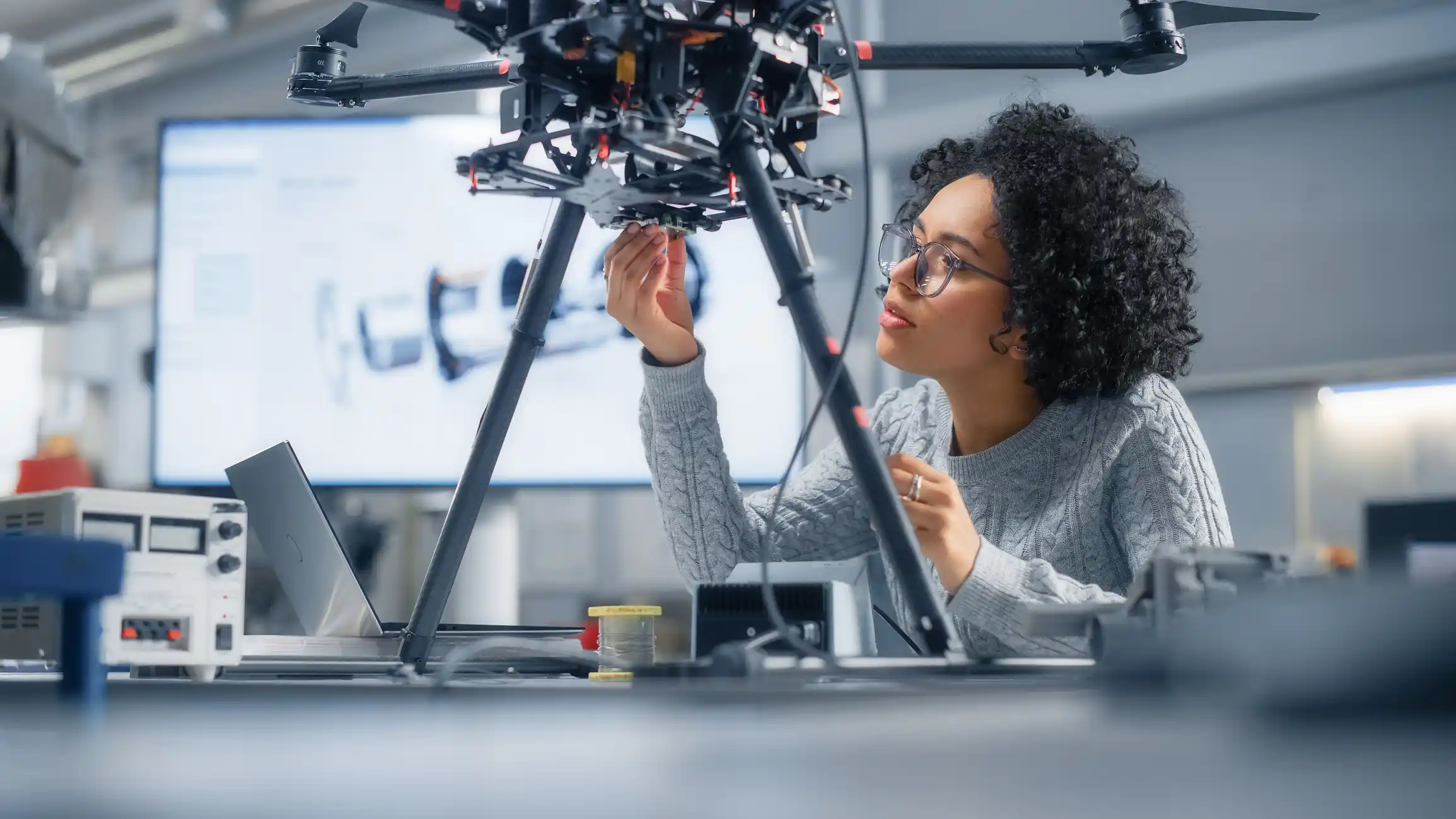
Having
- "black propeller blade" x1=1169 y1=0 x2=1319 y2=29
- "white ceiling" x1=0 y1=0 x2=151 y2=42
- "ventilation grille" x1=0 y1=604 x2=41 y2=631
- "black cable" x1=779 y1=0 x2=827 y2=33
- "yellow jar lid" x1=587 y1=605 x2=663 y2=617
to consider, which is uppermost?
"white ceiling" x1=0 y1=0 x2=151 y2=42

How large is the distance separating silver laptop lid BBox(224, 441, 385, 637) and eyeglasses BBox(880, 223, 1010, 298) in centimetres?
62

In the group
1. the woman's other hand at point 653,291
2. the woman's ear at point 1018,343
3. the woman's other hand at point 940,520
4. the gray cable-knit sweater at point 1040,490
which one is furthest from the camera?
the woman's ear at point 1018,343

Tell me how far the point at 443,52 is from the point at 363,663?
1.56 metres

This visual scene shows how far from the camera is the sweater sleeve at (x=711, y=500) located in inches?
46.7

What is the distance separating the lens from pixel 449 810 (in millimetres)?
336

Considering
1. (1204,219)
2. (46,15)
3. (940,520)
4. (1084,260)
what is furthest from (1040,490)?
(46,15)

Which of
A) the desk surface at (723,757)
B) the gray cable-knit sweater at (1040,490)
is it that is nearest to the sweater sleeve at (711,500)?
the gray cable-knit sweater at (1040,490)

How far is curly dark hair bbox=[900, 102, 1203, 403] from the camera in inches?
47.9

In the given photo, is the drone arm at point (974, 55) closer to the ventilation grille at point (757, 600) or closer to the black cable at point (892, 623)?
the ventilation grille at point (757, 600)

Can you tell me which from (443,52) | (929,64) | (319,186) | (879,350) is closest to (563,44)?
(929,64)

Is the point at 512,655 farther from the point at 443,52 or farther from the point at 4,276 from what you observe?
the point at 443,52

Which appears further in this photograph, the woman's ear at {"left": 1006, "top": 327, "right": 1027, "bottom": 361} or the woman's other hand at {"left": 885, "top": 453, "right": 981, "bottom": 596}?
the woman's ear at {"left": 1006, "top": 327, "right": 1027, "bottom": 361}

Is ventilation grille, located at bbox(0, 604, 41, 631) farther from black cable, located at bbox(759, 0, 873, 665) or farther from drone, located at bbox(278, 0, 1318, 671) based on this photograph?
black cable, located at bbox(759, 0, 873, 665)

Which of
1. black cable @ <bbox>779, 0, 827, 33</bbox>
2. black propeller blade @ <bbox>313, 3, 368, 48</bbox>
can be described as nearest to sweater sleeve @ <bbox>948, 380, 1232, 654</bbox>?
black cable @ <bbox>779, 0, 827, 33</bbox>
